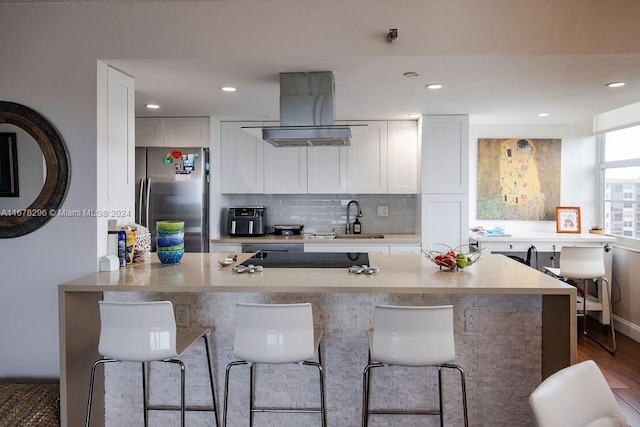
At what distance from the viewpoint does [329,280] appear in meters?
2.25

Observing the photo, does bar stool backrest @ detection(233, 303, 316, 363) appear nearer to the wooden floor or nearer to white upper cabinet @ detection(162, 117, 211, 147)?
the wooden floor

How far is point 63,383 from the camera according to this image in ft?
7.40

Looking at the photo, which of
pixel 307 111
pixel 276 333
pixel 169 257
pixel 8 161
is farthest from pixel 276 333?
pixel 8 161

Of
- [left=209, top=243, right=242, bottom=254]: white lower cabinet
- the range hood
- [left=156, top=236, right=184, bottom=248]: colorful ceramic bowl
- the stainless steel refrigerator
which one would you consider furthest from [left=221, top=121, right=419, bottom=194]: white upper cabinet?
[left=156, top=236, right=184, bottom=248]: colorful ceramic bowl

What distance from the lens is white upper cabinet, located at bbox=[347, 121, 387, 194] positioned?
472 cm

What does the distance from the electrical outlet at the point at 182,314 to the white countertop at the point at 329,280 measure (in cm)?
21

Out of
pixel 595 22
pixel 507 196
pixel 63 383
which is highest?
pixel 595 22

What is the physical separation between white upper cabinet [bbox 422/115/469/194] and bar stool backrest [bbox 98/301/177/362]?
3089 millimetres

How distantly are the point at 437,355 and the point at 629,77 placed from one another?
246 centimetres

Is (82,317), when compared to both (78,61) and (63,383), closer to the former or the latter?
(63,383)

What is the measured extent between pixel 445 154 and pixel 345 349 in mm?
2626

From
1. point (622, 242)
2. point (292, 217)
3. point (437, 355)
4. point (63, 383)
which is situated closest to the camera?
point (437, 355)

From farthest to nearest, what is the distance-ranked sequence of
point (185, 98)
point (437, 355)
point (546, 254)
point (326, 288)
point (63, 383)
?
point (546, 254)
point (185, 98)
point (63, 383)
point (326, 288)
point (437, 355)

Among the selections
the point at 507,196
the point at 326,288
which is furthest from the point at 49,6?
the point at 507,196
